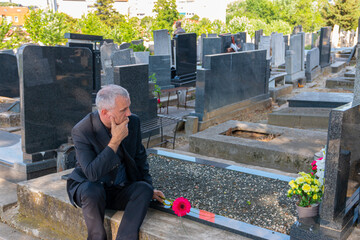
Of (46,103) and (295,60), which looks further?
(295,60)

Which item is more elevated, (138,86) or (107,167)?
(138,86)

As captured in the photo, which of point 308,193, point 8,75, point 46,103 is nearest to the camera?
point 308,193

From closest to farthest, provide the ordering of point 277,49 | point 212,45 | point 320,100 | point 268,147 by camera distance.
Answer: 1. point 268,147
2. point 320,100
3. point 212,45
4. point 277,49

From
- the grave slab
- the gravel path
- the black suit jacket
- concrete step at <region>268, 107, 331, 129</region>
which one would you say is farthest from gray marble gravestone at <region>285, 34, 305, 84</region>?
the black suit jacket

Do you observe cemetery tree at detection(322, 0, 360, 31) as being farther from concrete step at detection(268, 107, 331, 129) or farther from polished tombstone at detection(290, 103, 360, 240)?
polished tombstone at detection(290, 103, 360, 240)

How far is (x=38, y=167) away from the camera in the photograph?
473cm

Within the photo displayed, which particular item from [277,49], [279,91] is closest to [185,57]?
[279,91]

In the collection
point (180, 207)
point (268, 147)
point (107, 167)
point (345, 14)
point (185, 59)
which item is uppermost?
point (345, 14)

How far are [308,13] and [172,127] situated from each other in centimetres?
5909

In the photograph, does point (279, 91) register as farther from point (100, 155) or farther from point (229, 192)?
point (100, 155)

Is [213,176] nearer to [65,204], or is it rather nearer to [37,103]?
[65,204]

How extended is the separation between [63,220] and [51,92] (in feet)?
6.79

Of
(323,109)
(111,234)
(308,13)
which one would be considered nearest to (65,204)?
(111,234)

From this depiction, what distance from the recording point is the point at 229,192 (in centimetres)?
370
